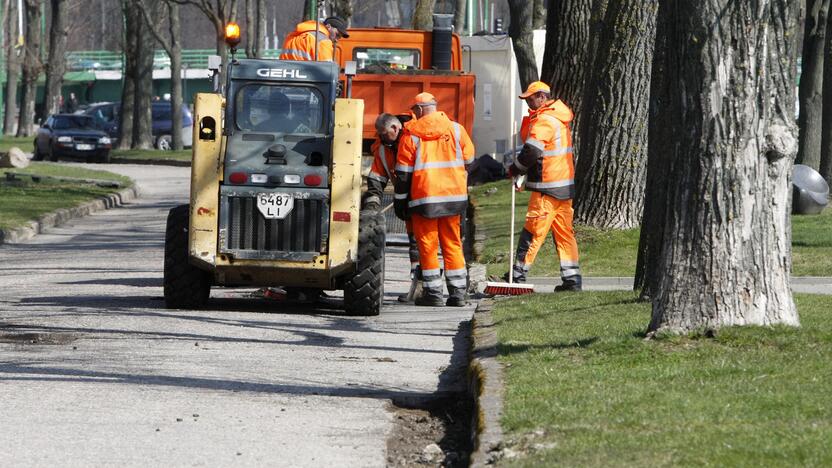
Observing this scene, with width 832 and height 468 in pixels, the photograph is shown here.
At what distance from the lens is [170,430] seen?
7.43 m

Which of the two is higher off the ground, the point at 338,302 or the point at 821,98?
the point at 821,98

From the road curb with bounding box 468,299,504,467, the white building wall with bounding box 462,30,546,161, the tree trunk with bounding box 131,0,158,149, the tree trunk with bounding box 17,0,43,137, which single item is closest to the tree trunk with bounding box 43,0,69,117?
the tree trunk with bounding box 17,0,43,137

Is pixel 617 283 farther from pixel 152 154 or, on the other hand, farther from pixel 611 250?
pixel 152 154

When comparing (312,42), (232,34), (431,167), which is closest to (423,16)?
(312,42)

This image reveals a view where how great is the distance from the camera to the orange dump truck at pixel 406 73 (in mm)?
19609

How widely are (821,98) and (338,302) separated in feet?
41.0

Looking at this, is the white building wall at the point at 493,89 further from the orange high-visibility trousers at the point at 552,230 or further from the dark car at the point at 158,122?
the dark car at the point at 158,122

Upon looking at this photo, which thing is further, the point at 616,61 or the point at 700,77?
the point at 616,61

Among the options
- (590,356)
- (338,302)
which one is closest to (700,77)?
(590,356)

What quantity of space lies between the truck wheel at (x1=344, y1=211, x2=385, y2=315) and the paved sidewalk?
87.9 inches

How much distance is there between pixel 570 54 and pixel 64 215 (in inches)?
338

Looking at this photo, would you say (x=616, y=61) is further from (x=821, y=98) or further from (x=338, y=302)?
(x=821, y=98)

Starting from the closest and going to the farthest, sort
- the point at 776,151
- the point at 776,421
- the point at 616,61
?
the point at 776,421
the point at 776,151
the point at 616,61

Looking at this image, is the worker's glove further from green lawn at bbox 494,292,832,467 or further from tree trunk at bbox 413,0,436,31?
tree trunk at bbox 413,0,436,31
